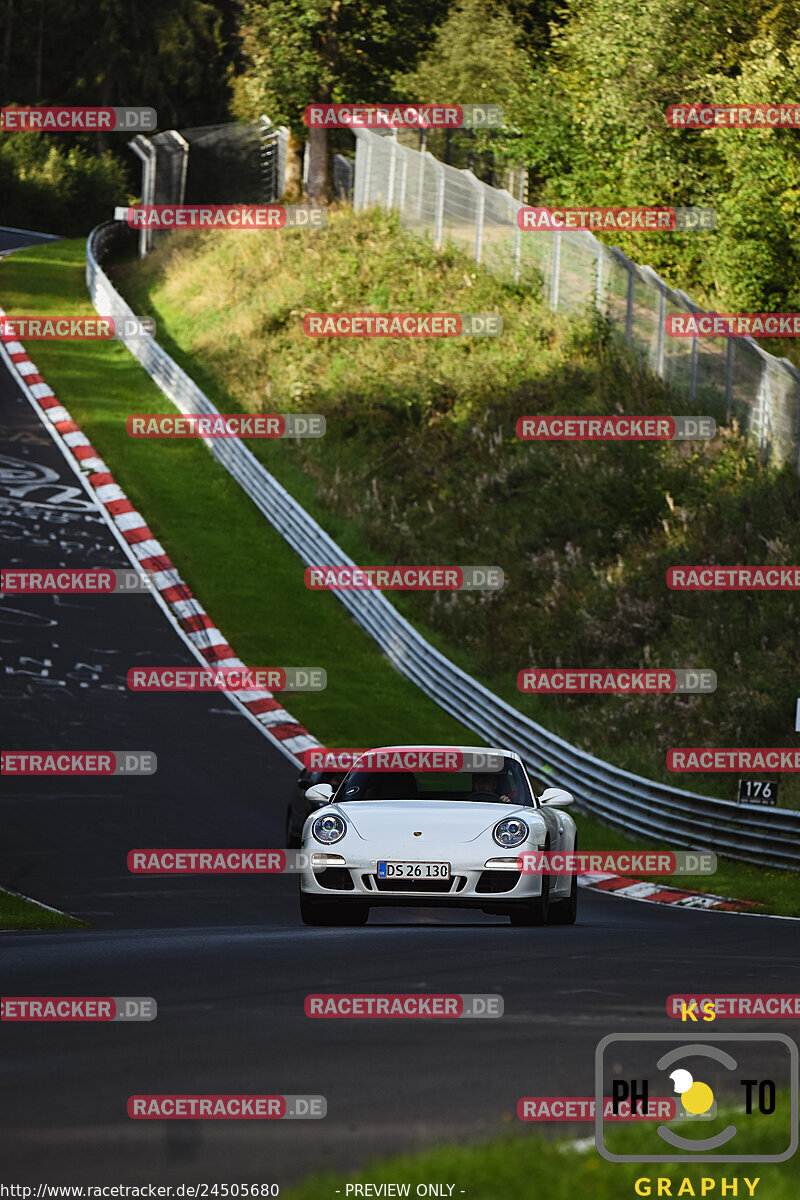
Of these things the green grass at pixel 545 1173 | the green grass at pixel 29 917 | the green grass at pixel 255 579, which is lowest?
the green grass at pixel 255 579

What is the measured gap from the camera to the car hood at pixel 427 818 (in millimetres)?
10812

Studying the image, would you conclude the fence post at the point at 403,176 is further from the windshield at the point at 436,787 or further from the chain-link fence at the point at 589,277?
the windshield at the point at 436,787

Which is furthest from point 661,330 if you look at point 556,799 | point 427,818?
point 427,818

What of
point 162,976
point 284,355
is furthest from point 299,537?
point 162,976

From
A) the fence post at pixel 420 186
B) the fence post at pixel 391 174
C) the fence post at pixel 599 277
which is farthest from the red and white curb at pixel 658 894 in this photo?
the fence post at pixel 391 174

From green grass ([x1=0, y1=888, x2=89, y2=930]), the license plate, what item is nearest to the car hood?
the license plate

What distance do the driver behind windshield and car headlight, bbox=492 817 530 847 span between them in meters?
0.64

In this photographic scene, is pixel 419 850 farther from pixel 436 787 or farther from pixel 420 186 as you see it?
pixel 420 186

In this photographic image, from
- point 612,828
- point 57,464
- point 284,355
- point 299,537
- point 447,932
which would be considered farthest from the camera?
point 284,355

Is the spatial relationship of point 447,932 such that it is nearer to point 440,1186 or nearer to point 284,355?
point 440,1186

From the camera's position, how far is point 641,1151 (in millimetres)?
4535

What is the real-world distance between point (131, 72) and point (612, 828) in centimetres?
7464

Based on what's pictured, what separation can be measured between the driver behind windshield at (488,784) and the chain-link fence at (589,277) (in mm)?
16046

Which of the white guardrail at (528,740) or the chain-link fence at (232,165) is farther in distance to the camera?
the chain-link fence at (232,165)
